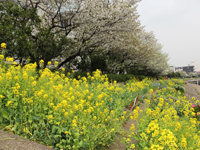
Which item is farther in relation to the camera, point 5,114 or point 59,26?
point 59,26

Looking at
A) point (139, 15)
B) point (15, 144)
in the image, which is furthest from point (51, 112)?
point (139, 15)

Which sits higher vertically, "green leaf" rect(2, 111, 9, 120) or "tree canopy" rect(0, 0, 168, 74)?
"tree canopy" rect(0, 0, 168, 74)

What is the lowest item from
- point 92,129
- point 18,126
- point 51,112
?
point 92,129

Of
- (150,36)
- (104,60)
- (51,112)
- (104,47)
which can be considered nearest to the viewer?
(51,112)

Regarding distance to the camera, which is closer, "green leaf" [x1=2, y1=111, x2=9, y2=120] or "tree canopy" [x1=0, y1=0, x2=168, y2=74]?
"green leaf" [x1=2, y1=111, x2=9, y2=120]

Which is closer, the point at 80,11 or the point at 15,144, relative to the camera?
the point at 15,144

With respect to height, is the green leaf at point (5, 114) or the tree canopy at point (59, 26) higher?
the tree canopy at point (59, 26)

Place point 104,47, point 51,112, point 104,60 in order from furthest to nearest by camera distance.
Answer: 1. point 104,60
2. point 104,47
3. point 51,112

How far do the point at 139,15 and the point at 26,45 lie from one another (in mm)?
8480

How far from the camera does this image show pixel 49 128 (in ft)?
7.59

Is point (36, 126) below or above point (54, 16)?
below

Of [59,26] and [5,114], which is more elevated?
[59,26]

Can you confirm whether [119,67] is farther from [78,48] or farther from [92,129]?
[92,129]

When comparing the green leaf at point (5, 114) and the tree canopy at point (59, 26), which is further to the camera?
the tree canopy at point (59, 26)
